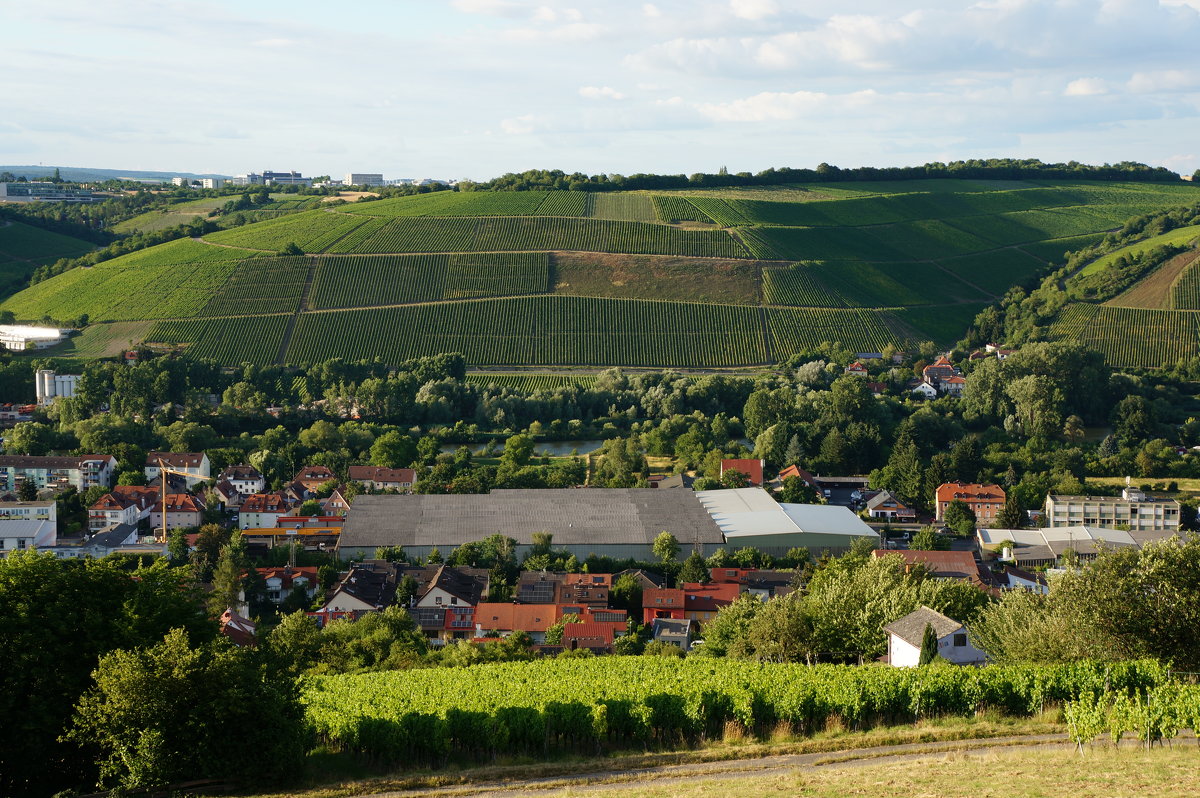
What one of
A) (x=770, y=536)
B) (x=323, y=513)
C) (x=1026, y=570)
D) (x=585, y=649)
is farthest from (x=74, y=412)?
(x=1026, y=570)

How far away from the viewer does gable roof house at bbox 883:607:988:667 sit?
83.9 feet

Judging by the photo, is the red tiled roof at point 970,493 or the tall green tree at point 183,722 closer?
the tall green tree at point 183,722

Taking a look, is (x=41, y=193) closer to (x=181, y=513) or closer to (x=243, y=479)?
(x=243, y=479)

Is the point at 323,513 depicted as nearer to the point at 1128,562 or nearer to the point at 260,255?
the point at 1128,562

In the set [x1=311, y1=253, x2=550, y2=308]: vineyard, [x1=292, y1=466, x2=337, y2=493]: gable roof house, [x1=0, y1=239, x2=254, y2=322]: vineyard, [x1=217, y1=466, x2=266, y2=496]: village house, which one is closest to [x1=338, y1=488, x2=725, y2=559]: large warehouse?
[x1=292, y1=466, x2=337, y2=493]: gable roof house

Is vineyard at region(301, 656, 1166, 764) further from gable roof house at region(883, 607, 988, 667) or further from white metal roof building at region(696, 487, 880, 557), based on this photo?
white metal roof building at region(696, 487, 880, 557)

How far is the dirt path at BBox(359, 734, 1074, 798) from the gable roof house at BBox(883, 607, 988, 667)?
19.8ft

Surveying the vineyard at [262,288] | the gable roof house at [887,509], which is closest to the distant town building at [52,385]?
the vineyard at [262,288]

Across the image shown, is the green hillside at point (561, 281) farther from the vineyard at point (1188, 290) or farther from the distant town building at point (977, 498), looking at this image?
the distant town building at point (977, 498)

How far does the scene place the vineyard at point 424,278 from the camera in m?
96.6

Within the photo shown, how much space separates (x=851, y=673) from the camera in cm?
2288

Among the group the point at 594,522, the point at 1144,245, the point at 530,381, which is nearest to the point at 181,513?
the point at 594,522

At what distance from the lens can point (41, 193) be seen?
16950 cm

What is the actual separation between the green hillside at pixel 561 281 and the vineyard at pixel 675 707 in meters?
66.0
